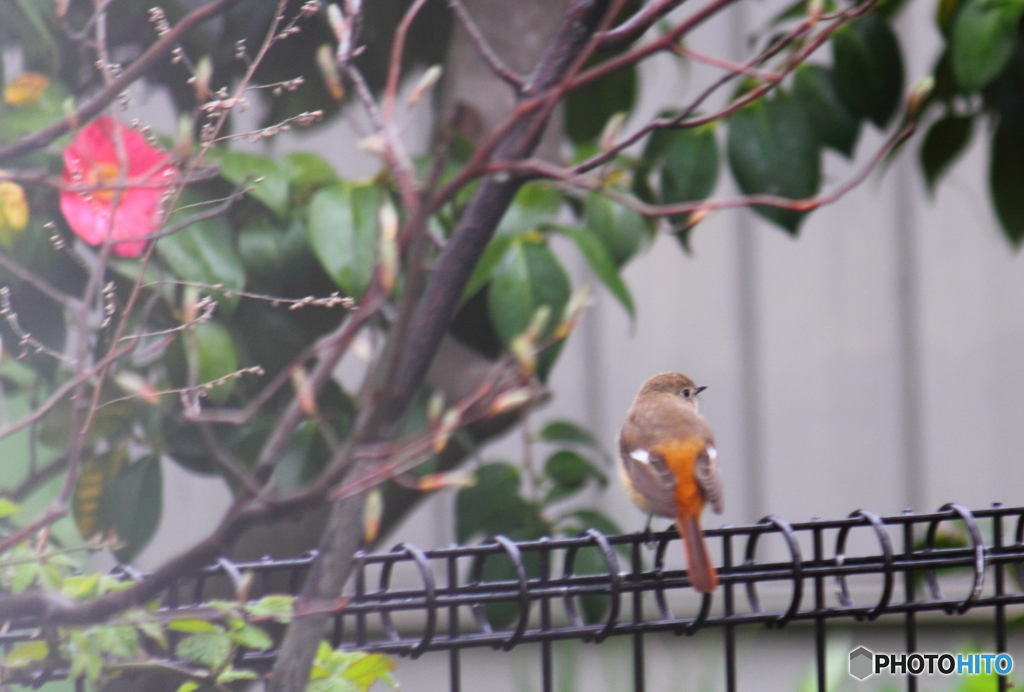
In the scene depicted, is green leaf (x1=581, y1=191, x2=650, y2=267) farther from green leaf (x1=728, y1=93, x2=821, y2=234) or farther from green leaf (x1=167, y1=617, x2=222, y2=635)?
green leaf (x1=167, y1=617, x2=222, y2=635)

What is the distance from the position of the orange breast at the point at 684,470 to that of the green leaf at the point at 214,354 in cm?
38

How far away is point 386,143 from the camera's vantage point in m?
0.42

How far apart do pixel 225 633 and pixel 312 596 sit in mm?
94

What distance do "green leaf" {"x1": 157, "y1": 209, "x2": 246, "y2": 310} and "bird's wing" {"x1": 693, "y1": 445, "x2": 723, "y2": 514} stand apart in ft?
1.42

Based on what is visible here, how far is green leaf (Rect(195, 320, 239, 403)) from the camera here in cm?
77

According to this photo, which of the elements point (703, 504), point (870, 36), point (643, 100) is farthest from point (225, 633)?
point (643, 100)

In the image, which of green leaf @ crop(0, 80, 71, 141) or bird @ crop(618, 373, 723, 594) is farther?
bird @ crop(618, 373, 723, 594)

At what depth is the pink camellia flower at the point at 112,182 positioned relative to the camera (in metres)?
0.49

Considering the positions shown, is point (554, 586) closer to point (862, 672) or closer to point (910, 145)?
point (862, 672)

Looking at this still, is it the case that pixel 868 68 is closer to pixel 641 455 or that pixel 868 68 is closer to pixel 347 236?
pixel 641 455

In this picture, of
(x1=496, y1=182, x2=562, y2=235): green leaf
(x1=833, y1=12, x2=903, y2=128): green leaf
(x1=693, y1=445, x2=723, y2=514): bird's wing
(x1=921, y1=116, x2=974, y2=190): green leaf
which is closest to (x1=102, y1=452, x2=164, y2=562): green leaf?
(x1=496, y1=182, x2=562, y2=235): green leaf

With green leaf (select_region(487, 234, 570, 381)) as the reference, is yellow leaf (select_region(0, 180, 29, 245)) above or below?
above

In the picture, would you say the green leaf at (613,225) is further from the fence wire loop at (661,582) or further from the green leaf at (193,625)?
the green leaf at (193,625)

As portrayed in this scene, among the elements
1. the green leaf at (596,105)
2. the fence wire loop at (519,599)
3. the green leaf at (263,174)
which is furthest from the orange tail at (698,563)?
the green leaf at (596,105)
